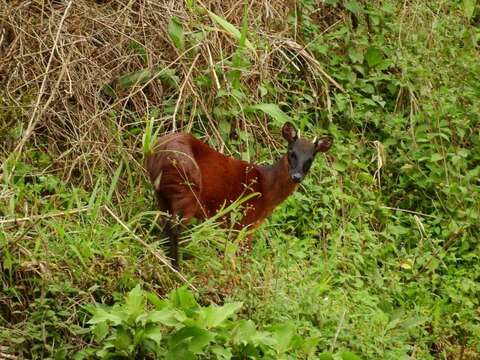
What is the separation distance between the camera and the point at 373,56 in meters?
10.5

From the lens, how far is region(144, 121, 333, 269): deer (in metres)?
8.10

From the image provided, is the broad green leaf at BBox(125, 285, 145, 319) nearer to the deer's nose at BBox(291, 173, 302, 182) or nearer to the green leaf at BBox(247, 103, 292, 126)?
the deer's nose at BBox(291, 173, 302, 182)

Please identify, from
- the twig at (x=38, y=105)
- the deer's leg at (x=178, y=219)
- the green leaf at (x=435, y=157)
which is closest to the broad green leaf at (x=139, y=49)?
the twig at (x=38, y=105)

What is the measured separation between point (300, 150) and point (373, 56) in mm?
2083

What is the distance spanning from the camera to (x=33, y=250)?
729 centimetres

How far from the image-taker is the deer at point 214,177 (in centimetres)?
810

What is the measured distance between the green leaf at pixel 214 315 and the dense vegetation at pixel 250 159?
0.4 inches

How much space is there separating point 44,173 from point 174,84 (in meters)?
1.31

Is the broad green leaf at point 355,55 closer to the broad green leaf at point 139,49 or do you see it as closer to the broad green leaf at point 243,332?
the broad green leaf at point 139,49

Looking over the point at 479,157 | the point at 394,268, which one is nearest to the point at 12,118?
the point at 394,268

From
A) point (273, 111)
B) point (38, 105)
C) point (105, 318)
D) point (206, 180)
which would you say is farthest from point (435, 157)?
point (105, 318)

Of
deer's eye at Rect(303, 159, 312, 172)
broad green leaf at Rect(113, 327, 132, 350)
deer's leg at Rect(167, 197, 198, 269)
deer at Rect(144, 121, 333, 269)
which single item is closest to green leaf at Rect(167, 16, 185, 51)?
deer at Rect(144, 121, 333, 269)

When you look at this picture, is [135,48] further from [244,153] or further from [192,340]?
[192,340]

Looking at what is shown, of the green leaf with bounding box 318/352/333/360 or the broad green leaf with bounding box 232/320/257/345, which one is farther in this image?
the green leaf with bounding box 318/352/333/360
